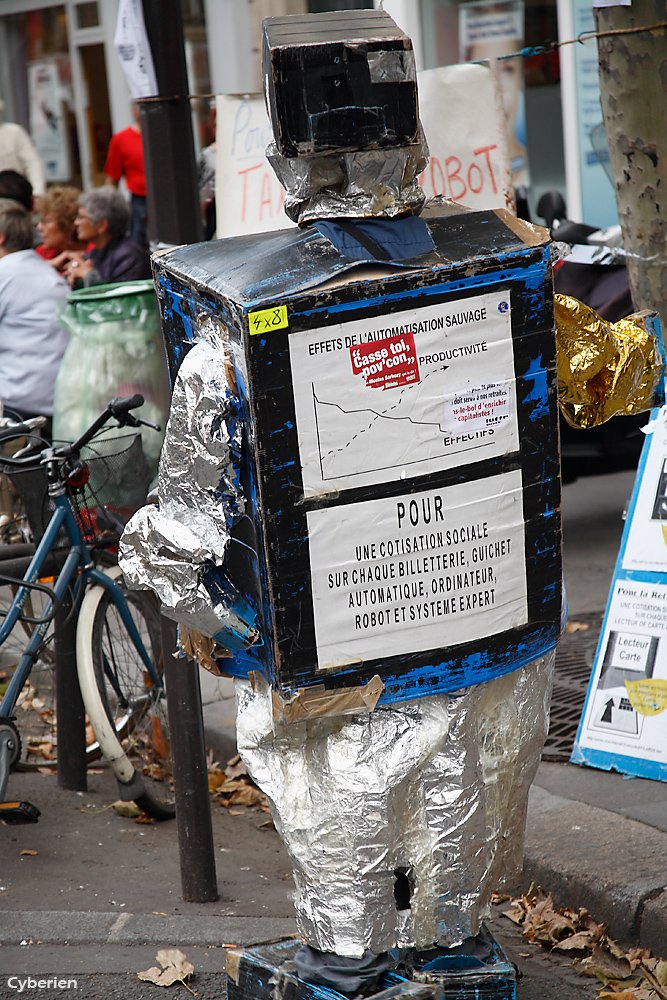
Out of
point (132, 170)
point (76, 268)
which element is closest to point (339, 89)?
point (76, 268)

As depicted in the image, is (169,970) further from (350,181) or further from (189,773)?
(350,181)

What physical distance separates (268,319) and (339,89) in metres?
0.48

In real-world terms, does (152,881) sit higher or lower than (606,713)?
lower

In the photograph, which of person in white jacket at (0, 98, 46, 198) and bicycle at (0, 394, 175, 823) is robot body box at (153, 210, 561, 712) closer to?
bicycle at (0, 394, 175, 823)

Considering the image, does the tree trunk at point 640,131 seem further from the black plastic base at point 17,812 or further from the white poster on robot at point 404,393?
the black plastic base at point 17,812

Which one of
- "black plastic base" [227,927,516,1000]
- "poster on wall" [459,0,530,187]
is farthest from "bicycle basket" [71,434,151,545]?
"poster on wall" [459,0,530,187]

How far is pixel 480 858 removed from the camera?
244 cm

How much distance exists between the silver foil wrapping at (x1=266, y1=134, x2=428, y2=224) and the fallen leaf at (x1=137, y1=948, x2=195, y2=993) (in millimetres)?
1973

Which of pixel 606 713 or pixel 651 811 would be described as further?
pixel 606 713

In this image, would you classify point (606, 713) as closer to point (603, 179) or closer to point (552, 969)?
point (552, 969)

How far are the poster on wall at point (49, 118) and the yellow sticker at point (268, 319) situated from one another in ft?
43.3

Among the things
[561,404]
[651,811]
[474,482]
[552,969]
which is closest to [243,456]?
[474,482]

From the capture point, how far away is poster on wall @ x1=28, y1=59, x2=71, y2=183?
14.2m

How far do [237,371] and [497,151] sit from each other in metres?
2.25
